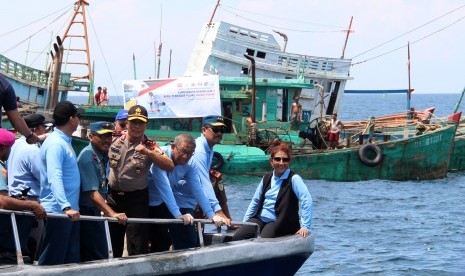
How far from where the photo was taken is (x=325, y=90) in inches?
1545

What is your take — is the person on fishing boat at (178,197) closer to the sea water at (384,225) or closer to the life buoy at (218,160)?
the sea water at (384,225)

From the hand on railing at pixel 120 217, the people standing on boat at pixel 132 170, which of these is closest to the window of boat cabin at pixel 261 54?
the people standing on boat at pixel 132 170

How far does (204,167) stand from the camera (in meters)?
9.57

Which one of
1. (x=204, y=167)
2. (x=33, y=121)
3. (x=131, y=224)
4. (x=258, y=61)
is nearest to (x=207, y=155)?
A: (x=204, y=167)

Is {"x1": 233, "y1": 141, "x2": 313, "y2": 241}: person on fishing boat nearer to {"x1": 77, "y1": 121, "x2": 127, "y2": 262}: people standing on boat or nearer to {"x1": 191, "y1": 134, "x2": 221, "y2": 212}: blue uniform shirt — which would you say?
{"x1": 191, "y1": 134, "x2": 221, "y2": 212}: blue uniform shirt

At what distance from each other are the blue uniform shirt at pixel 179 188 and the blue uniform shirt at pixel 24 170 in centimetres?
99

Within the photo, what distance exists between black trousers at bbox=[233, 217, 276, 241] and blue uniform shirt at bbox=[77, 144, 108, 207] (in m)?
1.53

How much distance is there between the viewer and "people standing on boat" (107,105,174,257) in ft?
28.4

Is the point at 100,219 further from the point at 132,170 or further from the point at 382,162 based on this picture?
the point at 382,162

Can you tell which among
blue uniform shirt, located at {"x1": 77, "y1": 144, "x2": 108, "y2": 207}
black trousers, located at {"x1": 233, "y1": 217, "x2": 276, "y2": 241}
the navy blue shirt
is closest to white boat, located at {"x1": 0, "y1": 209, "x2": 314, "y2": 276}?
black trousers, located at {"x1": 233, "y1": 217, "x2": 276, "y2": 241}

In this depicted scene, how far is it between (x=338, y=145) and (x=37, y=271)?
82.3 feet

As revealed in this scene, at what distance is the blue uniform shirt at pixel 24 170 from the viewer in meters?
8.69

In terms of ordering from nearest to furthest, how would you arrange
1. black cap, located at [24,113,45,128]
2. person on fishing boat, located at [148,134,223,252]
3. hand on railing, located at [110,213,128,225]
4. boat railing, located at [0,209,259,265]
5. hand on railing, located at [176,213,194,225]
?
boat railing, located at [0,209,259,265] < hand on railing, located at [110,213,128,225] < hand on railing, located at [176,213,194,225] < person on fishing boat, located at [148,134,223,252] < black cap, located at [24,113,45,128]

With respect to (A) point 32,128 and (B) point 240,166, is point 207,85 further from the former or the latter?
(A) point 32,128
